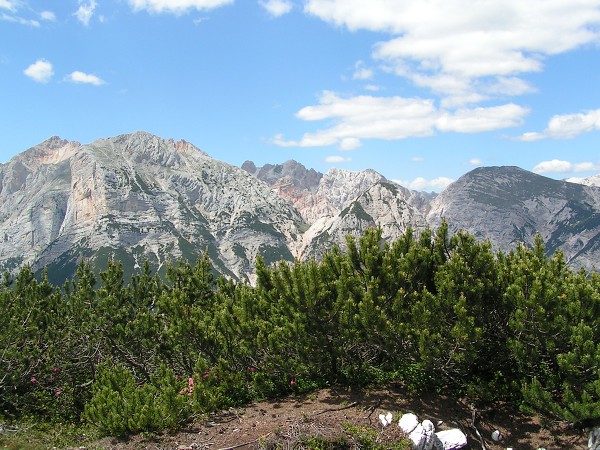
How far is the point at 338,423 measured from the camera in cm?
1375

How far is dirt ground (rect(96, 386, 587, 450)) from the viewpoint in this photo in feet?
43.1

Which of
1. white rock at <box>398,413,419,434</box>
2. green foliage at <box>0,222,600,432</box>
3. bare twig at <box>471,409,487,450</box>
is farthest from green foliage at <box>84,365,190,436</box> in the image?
bare twig at <box>471,409,487,450</box>

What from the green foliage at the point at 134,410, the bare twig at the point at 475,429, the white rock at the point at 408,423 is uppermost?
the green foliage at the point at 134,410

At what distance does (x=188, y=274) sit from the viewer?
23.7m

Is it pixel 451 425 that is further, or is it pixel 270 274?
pixel 270 274

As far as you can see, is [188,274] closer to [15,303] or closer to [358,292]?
[15,303]

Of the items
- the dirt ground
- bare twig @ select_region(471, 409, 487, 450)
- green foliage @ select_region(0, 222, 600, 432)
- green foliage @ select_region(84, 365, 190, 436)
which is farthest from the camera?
bare twig @ select_region(471, 409, 487, 450)

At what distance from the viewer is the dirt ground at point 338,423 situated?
1315 centimetres

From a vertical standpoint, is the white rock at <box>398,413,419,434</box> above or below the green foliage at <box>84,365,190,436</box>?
below

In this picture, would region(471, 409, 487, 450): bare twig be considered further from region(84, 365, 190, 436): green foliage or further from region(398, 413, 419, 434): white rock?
region(84, 365, 190, 436): green foliage

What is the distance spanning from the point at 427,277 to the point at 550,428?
6.01m

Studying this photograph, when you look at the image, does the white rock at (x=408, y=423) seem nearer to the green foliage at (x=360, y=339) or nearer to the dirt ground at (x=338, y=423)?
the dirt ground at (x=338, y=423)

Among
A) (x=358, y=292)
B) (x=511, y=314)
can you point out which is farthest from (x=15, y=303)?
(x=511, y=314)

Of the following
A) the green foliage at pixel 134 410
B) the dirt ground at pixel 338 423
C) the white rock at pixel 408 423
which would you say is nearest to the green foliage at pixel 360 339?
the green foliage at pixel 134 410
